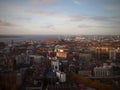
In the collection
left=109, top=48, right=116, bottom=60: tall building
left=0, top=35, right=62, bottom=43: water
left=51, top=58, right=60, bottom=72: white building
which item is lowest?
left=51, top=58, right=60, bottom=72: white building

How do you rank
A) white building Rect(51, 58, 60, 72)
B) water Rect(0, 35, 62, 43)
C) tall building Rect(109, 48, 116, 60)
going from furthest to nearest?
tall building Rect(109, 48, 116, 60) < white building Rect(51, 58, 60, 72) < water Rect(0, 35, 62, 43)

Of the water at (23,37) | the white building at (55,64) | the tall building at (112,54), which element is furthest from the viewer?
the tall building at (112,54)

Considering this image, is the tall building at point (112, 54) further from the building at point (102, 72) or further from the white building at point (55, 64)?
the white building at point (55, 64)

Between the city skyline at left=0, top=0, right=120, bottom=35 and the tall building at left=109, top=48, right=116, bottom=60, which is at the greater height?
the city skyline at left=0, top=0, right=120, bottom=35

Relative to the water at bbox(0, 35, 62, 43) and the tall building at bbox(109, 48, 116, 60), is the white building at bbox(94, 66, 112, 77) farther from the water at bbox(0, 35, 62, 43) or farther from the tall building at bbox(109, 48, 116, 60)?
the water at bbox(0, 35, 62, 43)

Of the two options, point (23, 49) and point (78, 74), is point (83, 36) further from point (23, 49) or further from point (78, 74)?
point (23, 49)

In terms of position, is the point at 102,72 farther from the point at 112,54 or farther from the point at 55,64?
the point at 55,64

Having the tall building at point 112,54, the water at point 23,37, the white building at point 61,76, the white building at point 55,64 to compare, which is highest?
the water at point 23,37

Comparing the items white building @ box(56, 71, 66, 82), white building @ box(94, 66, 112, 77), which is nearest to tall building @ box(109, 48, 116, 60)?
white building @ box(94, 66, 112, 77)

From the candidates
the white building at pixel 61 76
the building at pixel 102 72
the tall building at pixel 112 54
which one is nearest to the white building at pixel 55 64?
the white building at pixel 61 76

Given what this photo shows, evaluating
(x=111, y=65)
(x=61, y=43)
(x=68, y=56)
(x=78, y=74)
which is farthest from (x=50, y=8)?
(x=111, y=65)
